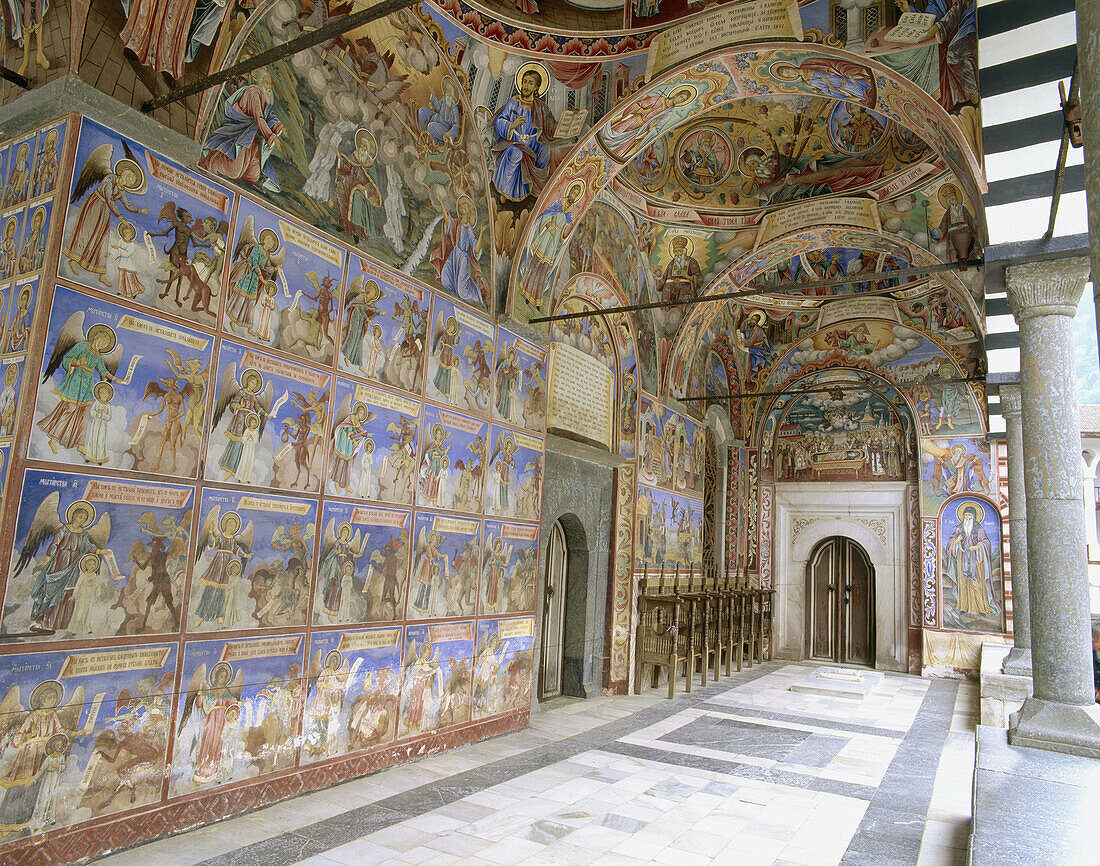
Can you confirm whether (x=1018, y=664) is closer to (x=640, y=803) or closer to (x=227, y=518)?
(x=640, y=803)

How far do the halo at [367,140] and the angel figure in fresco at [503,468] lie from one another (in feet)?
11.2

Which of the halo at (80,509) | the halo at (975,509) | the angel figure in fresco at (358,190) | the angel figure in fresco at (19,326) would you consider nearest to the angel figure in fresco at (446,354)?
the angel figure in fresco at (358,190)

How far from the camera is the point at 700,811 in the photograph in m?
5.98

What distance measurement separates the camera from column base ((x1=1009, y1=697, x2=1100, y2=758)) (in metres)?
5.40

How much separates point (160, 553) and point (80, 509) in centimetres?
62

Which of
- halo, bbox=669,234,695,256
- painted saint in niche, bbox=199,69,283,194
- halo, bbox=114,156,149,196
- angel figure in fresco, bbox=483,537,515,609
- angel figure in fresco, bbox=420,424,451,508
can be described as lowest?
angel figure in fresco, bbox=483,537,515,609

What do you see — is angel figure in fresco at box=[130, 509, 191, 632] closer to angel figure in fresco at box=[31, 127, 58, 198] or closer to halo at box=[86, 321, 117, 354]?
halo at box=[86, 321, 117, 354]

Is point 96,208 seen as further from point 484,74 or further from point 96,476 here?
point 484,74

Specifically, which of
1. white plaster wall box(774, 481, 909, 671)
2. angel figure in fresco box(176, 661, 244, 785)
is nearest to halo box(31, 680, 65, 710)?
angel figure in fresco box(176, 661, 244, 785)

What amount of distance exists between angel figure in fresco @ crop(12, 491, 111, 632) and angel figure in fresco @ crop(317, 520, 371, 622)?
189 cm

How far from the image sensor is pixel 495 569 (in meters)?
8.38

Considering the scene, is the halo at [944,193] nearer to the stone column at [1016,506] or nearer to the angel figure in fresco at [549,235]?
the stone column at [1016,506]

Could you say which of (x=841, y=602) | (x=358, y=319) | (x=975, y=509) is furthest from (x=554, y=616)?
(x=975, y=509)

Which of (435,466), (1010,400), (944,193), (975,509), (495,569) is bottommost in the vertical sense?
(495,569)
